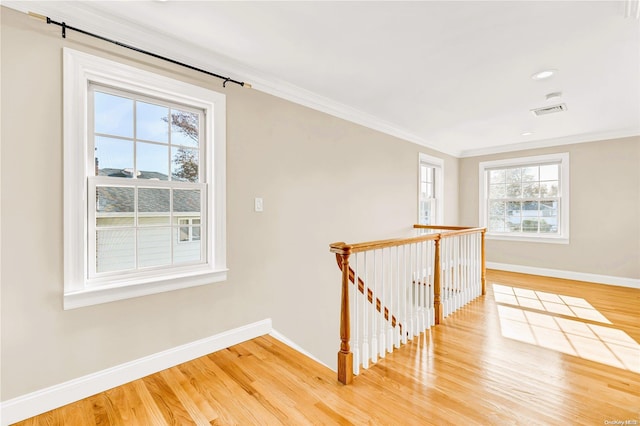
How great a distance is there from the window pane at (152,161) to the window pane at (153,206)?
11 centimetres

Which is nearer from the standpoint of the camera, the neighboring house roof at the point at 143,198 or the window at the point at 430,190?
the neighboring house roof at the point at 143,198

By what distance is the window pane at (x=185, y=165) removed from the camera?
2398mm

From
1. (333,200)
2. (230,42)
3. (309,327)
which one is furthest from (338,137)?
(309,327)

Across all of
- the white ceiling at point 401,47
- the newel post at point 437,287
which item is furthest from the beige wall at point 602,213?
the newel post at point 437,287

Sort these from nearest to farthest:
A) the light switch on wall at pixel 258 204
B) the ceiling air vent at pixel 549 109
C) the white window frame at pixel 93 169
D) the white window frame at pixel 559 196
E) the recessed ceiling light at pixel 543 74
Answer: the white window frame at pixel 93 169
the recessed ceiling light at pixel 543 74
the light switch on wall at pixel 258 204
the ceiling air vent at pixel 549 109
the white window frame at pixel 559 196

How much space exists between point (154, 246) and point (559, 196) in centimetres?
610

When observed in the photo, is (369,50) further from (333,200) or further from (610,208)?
(610,208)

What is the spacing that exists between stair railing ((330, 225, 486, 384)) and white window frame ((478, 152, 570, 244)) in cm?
175

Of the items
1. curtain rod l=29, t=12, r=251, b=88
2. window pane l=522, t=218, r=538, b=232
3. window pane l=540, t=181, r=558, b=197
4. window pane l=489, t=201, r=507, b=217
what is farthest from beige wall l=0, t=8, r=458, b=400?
window pane l=540, t=181, r=558, b=197

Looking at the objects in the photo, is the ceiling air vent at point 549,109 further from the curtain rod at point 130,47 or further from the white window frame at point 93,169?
the white window frame at point 93,169

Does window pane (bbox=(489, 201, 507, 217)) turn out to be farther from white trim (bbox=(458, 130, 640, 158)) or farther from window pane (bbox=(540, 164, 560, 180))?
white trim (bbox=(458, 130, 640, 158))

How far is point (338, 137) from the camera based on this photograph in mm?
3623

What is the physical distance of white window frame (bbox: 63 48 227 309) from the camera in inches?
73.0

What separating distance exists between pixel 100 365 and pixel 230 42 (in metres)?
2.44
